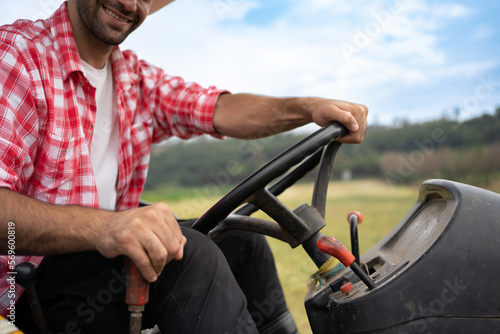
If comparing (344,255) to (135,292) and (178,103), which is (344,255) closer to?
(135,292)

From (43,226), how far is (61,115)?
1.37ft

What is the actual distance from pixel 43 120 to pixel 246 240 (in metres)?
0.62

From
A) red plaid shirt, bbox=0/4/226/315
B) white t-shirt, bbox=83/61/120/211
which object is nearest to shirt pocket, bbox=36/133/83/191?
red plaid shirt, bbox=0/4/226/315

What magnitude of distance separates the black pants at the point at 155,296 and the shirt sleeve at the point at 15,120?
222mm

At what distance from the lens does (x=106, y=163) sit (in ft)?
4.50

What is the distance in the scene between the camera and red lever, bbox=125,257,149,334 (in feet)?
2.54

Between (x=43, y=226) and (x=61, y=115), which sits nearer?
(x=43, y=226)

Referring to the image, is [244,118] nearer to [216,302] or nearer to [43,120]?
[43,120]

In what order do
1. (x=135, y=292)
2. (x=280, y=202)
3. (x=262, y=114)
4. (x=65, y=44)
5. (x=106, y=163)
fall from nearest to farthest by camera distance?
(x=135, y=292), (x=280, y=202), (x=65, y=44), (x=106, y=163), (x=262, y=114)

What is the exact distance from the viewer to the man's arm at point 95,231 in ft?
2.47

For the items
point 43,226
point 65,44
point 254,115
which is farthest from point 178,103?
point 43,226

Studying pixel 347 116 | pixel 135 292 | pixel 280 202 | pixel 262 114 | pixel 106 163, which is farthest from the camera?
pixel 262 114

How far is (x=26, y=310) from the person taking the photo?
1034 mm

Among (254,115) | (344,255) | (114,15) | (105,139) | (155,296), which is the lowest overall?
(155,296)
